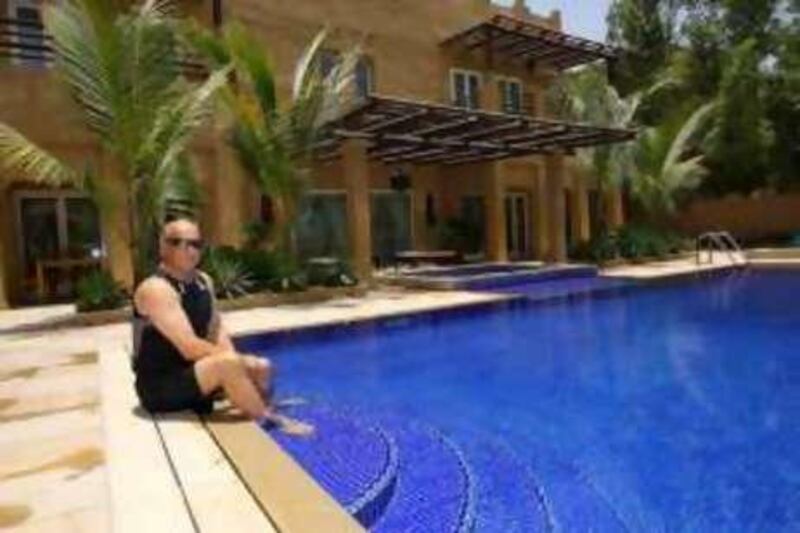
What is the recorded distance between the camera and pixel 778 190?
30.5 m

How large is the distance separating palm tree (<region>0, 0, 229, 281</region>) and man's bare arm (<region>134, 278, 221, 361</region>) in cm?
834

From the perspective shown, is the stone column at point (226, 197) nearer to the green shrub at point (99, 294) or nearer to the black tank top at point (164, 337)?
the green shrub at point (99, 294)

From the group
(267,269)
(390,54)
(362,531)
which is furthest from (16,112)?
(362,531)

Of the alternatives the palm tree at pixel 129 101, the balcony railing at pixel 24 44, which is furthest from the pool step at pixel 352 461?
the balcony railing at pixel 24 44

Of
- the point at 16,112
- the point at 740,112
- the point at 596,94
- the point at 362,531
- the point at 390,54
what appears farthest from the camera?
the point at 740,112

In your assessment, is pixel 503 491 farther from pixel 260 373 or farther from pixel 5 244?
pixel 5 244

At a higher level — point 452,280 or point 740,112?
point 740,112

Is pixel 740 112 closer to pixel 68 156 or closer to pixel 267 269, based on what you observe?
pixel 267 269

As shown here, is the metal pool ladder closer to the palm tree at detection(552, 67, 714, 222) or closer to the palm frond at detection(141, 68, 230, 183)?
the palm tree at detection(552, 67, 714, 222)

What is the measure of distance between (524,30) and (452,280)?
10.5 m

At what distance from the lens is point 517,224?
27.4 meters

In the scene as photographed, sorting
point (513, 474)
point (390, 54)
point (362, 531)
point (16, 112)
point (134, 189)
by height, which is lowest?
point (513, 474)

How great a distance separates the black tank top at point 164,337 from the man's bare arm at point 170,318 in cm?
9

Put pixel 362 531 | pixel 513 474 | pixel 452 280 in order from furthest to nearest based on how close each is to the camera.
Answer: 1. pixel 452 280
2. pixel 513 474
3. pixel 362 531
